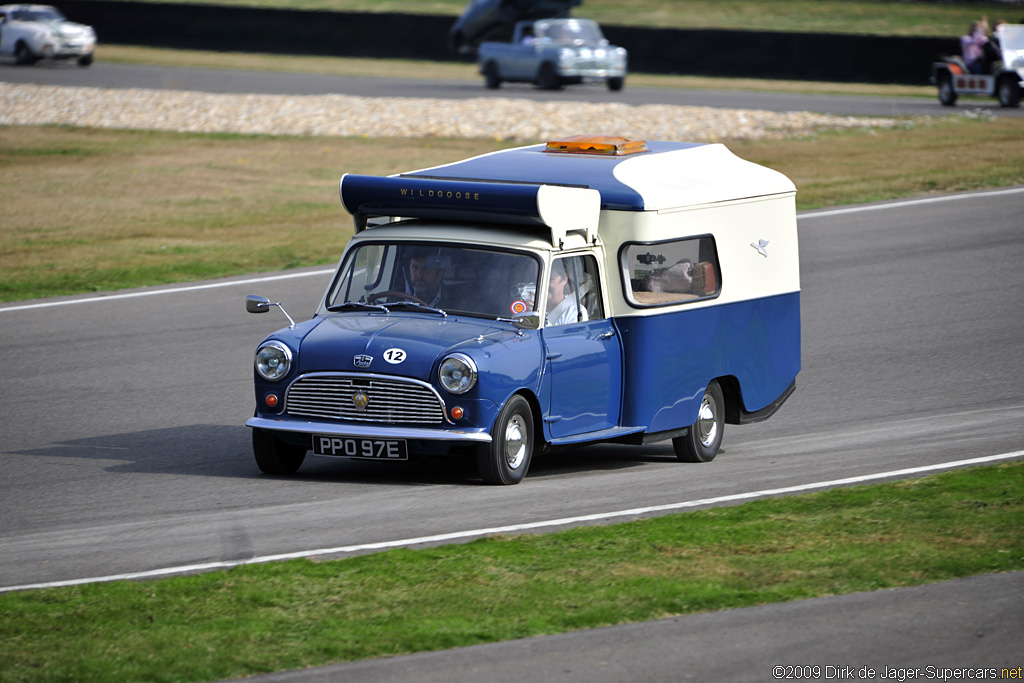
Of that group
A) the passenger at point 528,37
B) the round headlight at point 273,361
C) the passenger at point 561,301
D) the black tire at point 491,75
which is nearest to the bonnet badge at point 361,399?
the round headlight at point 273,361

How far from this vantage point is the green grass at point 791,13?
49.5 meters

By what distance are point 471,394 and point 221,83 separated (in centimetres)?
3387

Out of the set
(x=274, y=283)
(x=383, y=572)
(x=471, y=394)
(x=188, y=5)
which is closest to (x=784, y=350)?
(x=471, y=394)

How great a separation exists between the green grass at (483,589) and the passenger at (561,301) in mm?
1948

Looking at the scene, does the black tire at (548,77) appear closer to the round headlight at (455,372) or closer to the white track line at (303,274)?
the white track line at (303,274)

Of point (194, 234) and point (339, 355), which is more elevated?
point (339, 355)

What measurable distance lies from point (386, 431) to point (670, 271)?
8.87ft

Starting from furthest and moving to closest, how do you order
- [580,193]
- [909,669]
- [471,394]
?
[580,193] < [471,394] < [909,669]

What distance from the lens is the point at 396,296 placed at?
998 cm

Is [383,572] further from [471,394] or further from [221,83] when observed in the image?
[221,83]

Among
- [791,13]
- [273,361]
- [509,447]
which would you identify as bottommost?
[509,447]

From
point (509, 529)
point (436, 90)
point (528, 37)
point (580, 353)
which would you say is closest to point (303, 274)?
point (580, 353)

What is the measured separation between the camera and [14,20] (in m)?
45.8

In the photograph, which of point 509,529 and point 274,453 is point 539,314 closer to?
point 509,529
